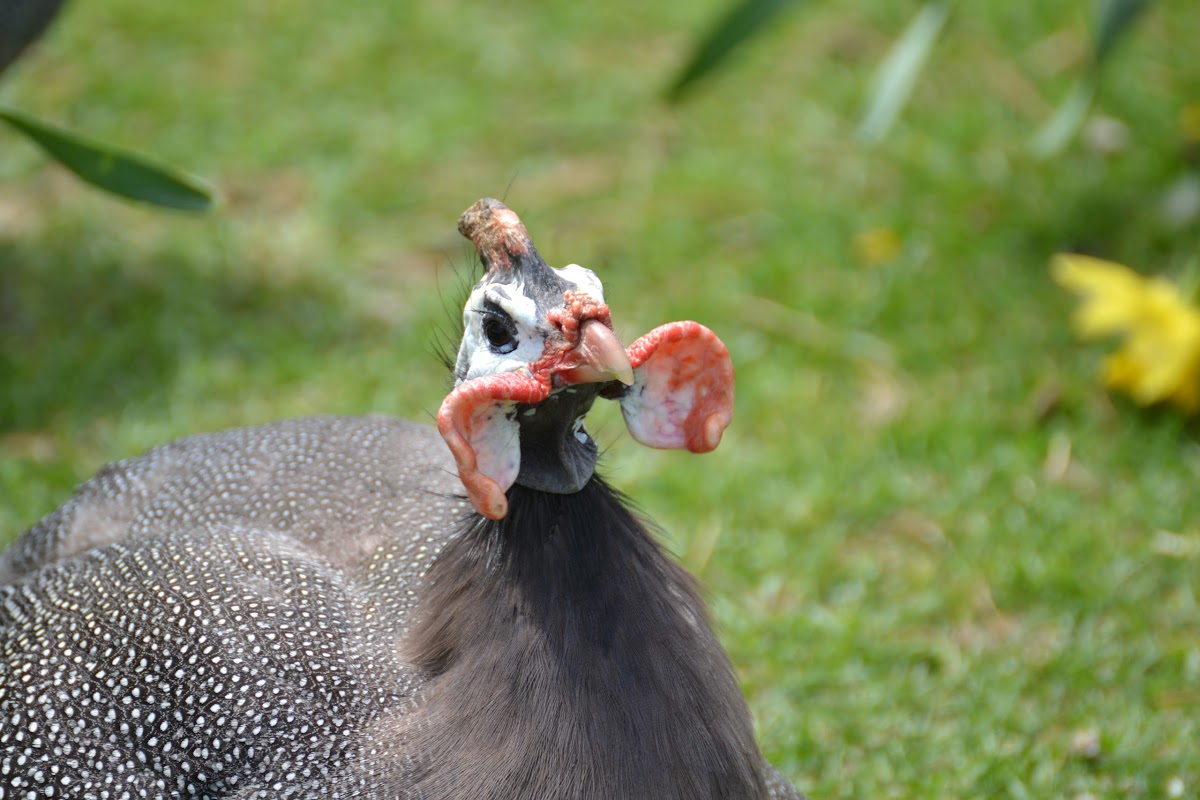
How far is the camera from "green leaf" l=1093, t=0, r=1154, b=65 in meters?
3.71

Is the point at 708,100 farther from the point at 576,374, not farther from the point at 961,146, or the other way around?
the point at 576,374

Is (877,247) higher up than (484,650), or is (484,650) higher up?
(484,650)

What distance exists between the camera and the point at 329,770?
1.99m

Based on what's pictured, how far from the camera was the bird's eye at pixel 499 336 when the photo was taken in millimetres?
1954

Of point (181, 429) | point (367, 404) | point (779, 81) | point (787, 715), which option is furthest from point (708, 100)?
point (787, 715)

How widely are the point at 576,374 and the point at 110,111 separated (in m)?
3.86

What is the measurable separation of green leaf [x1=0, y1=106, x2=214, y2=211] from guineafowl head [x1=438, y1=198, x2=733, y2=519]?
47.6 inches

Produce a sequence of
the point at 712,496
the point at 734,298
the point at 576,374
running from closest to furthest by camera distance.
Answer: the point at 576,374
the point at 712,496
the point at 734,298

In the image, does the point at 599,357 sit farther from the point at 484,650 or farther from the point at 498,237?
the point at 484,650

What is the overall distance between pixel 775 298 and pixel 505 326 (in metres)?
2.68

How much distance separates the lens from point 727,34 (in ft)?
12.8

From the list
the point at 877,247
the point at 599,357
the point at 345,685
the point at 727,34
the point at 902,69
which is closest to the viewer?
the point at 599,357

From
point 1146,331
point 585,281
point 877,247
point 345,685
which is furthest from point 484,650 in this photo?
point 877,247

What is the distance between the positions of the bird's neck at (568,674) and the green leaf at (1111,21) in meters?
2.43
